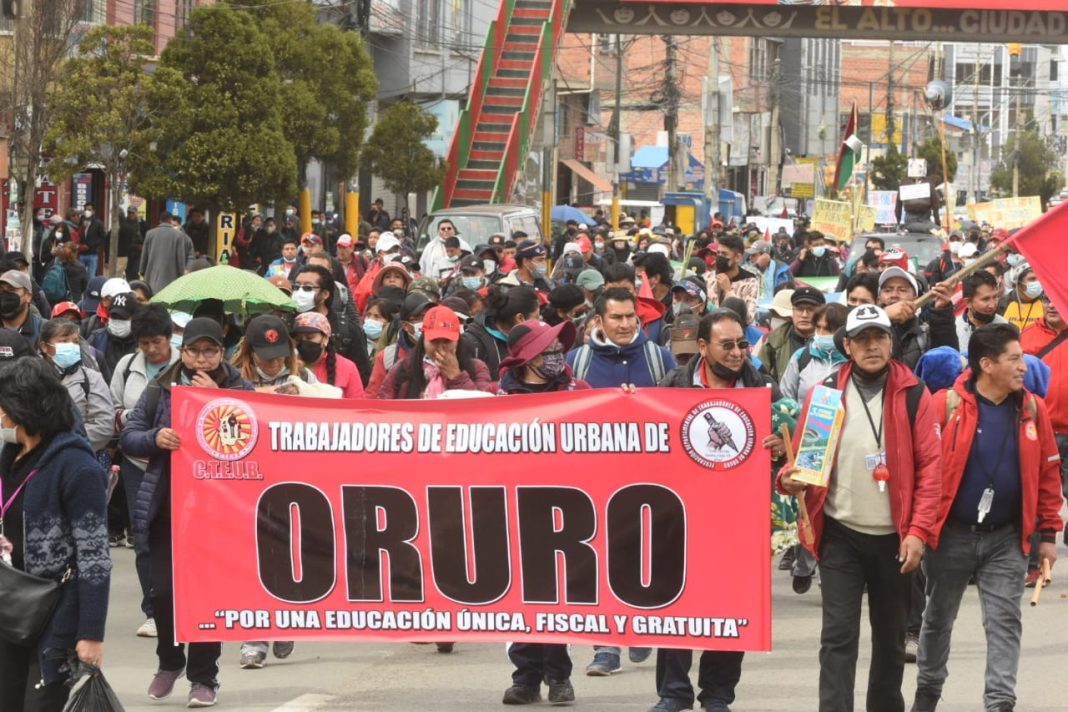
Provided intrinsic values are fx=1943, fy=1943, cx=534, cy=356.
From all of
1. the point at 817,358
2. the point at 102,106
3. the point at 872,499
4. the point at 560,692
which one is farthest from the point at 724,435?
the point at 102,106

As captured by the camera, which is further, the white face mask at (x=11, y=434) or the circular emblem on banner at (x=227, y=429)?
the circular emblem on banner at (x=227, y=429)

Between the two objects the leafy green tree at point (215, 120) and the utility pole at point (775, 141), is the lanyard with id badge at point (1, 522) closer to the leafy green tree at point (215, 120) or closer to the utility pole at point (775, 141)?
the leafy green tree at point (215, 120)

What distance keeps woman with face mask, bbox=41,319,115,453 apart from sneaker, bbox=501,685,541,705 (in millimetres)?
2589

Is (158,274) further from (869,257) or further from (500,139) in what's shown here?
(500,139)

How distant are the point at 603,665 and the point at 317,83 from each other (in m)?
27.1

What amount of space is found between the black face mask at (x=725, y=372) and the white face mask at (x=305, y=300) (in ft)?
15.7

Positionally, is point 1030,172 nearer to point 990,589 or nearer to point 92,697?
point 990,589

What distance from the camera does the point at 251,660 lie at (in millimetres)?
9156

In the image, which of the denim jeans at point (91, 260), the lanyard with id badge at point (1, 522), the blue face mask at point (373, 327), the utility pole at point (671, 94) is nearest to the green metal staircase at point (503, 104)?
the utility pole at point (671, 94)

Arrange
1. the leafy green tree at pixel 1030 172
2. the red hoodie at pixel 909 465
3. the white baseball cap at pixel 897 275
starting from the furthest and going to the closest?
the leafy green tree at pixel 1030 172 → the white baseball cap at pixel 897 275 → the red hoodie at pixel 909 465

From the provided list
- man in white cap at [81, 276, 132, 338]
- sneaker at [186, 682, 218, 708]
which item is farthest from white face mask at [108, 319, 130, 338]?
sneaker at [186, 682, 218, 708]

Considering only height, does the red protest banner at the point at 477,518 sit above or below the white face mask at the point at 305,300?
below

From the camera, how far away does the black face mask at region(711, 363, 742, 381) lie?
317 inches

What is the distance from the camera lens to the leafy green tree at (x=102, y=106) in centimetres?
2581
